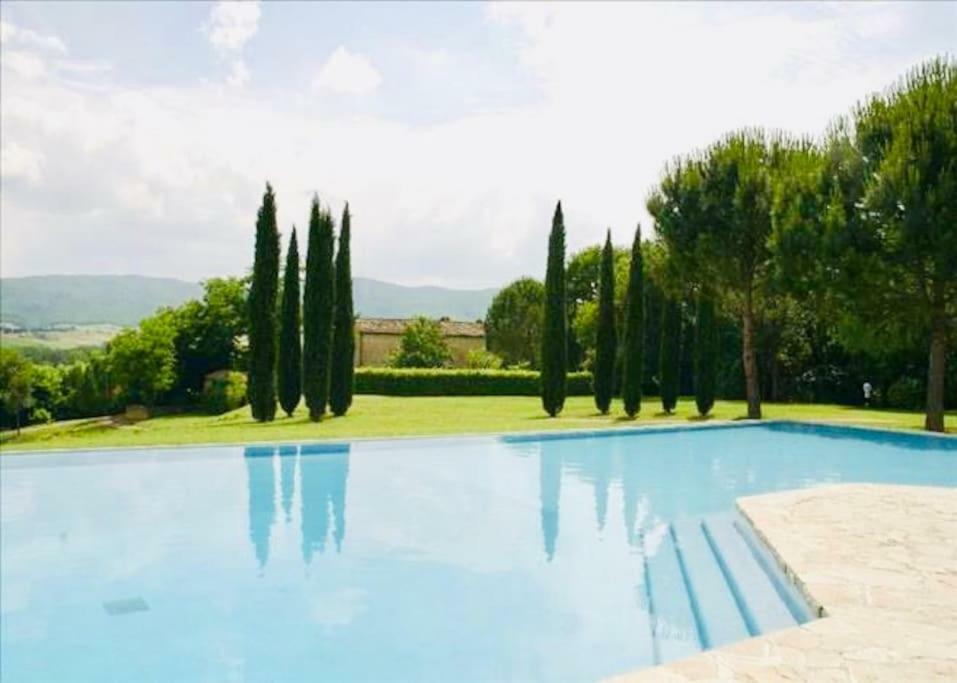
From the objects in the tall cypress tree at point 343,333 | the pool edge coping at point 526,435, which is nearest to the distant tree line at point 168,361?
the tall cypress tree at point 343,333

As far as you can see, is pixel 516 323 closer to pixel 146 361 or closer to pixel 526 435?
pixel 146 361

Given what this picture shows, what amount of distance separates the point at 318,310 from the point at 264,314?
4.86 ft

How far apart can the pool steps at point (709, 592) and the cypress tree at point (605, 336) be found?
14473mm

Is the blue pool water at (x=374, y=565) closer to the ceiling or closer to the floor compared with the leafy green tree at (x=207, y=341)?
closer to the floor

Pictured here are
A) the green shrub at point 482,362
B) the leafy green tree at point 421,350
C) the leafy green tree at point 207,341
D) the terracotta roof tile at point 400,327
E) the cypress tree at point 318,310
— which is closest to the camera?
the cypress tree at point 318,310

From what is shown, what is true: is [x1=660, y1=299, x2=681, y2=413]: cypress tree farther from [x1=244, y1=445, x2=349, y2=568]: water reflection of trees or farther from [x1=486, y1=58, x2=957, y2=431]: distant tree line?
[x1=244, y1=445, x2=349, y2=568]: water reflection of trees

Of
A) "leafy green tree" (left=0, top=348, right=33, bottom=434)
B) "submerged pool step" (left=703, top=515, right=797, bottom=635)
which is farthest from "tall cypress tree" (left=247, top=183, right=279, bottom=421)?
"leafy green tree" (left=0, top=348, right=33, bottom=434)

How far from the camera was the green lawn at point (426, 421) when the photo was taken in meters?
16.0

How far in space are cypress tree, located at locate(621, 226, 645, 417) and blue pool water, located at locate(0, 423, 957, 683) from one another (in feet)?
27.2

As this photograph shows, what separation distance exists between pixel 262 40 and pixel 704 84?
8317 millimetres

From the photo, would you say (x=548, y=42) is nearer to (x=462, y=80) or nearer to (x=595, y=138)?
(x=462, y=80)

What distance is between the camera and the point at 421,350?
39.9 m

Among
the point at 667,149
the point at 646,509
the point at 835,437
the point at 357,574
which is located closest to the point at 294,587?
the point at 357,574

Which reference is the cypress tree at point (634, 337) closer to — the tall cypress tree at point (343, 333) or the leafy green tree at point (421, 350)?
the tall cypress tree at point (343, 333)
